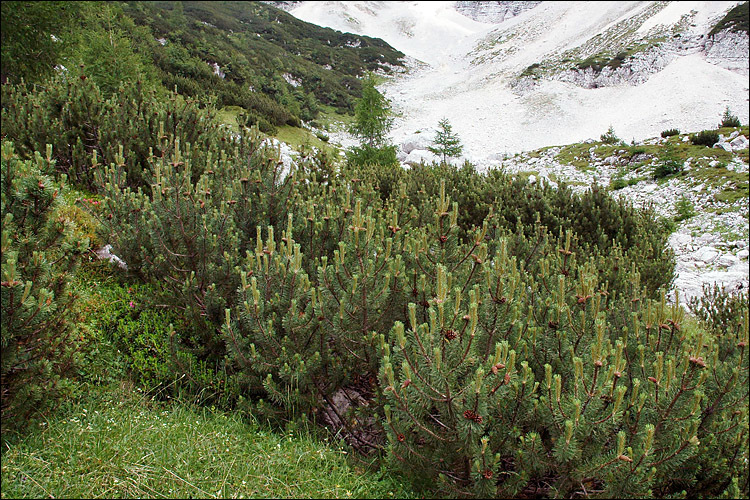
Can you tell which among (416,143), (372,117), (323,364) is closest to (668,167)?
(372,117)

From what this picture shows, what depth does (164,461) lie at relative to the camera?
2.28 m

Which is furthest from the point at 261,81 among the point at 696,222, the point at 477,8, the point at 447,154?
the point at 477,8

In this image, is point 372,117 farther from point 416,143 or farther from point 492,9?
point 492,9

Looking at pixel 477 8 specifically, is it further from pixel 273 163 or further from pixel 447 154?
pixel 273 163

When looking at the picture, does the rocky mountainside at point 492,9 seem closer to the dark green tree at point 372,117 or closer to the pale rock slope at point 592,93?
the pale rock slope at point 592,93

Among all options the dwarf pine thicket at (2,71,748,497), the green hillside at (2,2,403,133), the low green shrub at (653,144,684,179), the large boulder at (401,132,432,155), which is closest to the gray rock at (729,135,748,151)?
the low green shrub at (653,144,684,179)

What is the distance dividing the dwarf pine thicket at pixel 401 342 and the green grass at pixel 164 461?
0.23 meters

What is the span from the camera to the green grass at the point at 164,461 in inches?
81.5

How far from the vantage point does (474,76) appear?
6259 cm

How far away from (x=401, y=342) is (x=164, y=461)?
143cm

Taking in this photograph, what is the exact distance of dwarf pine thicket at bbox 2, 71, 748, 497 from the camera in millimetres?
2182

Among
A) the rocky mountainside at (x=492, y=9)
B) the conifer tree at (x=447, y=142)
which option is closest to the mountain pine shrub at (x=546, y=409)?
the conifer tree at (x=447, y=142)

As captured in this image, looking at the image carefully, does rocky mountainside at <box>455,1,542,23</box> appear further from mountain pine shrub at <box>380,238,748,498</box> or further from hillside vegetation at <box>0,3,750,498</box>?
mountain pine shrub at <box>380,238,748,498</box>

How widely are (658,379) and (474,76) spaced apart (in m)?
66.9
